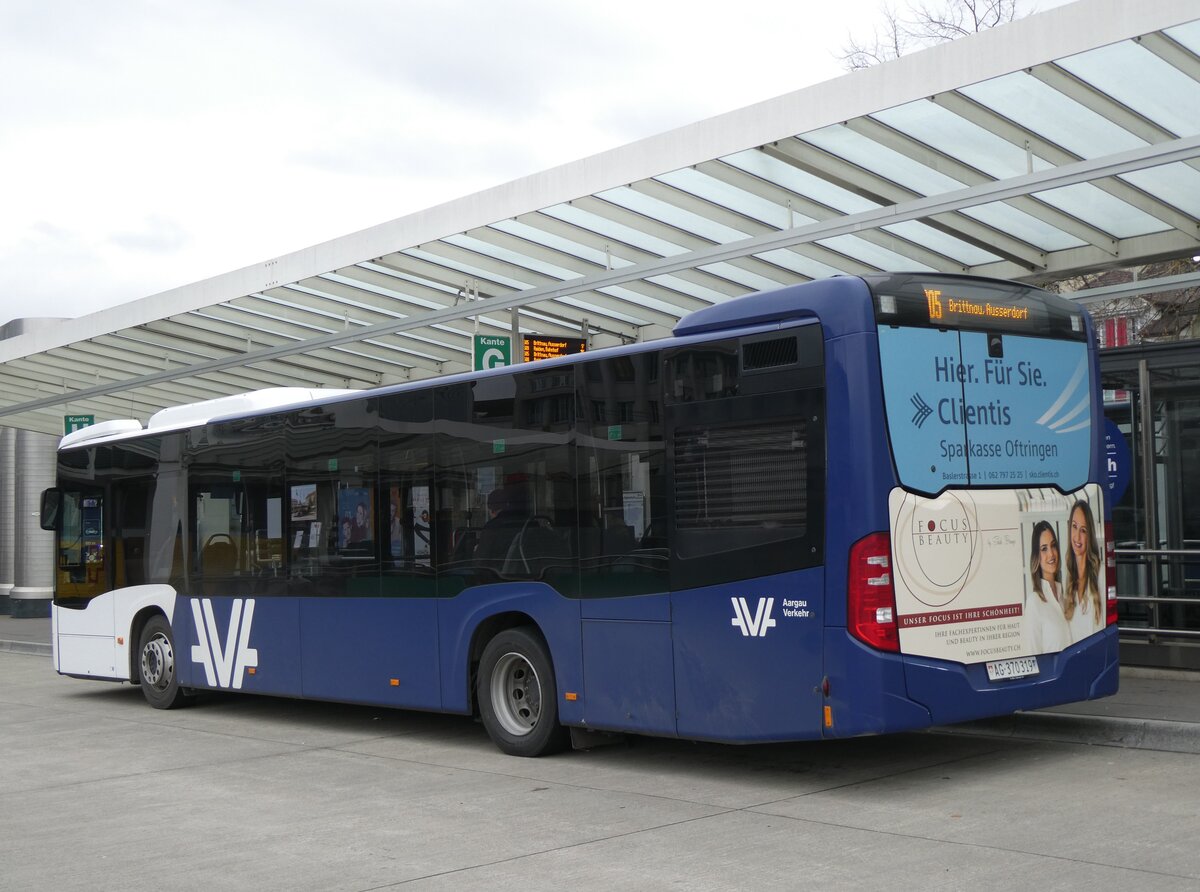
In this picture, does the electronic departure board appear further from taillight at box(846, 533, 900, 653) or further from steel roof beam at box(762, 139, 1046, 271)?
taillight at box(846, 533, 900, 653)

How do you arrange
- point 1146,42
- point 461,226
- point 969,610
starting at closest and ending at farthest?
point 969,610 → point 1146,42 → point 461,226

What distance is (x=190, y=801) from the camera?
8.85m

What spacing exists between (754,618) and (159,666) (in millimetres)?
8247

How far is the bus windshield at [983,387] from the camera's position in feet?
26.8

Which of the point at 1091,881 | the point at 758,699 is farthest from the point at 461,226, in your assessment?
the point at 1091,881

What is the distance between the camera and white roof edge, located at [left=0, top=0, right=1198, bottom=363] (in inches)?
382

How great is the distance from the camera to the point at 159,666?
14.4 metres

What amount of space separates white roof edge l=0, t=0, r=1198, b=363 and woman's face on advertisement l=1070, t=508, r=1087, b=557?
131 inches

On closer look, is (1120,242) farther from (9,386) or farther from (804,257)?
(9,386)

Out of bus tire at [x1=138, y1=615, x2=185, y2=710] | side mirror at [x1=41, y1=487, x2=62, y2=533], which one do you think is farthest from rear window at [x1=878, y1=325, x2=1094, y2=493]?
side mirror at [x1=41, y1=487, x2=62, y2=533]

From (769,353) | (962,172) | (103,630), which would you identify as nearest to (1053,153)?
(962,172)

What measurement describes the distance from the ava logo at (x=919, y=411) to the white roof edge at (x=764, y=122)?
10.8ft

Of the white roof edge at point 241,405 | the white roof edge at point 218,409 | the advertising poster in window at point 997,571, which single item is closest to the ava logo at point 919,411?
the advertising poster in window at point 997,571

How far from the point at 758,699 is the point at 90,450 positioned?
1003cm
